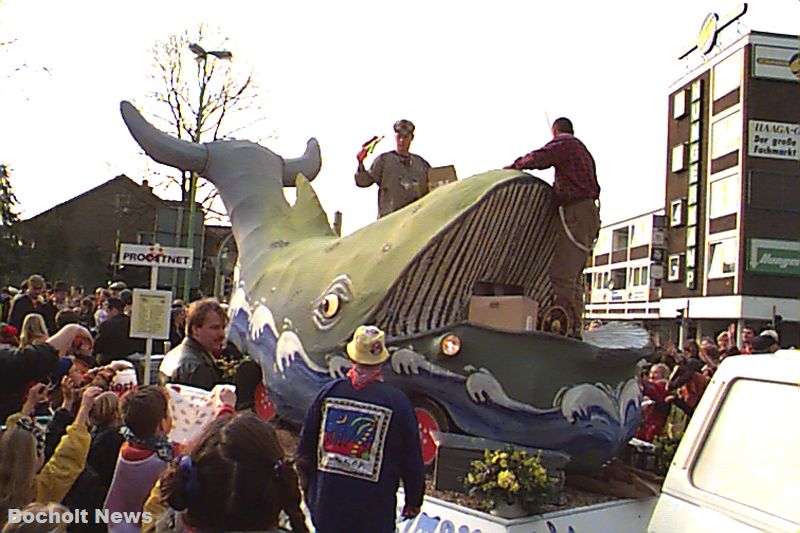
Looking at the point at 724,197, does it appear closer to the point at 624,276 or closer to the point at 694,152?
the point at 694,152

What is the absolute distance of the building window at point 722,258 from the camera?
3634 cm

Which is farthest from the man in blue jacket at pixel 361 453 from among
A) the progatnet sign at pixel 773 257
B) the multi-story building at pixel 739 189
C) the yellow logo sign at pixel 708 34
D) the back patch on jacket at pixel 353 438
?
the yellow logo sign at pixel 708 34

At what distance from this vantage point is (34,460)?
11.7ft

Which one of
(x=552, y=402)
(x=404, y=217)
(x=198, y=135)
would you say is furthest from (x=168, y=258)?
(x=198, y=135)

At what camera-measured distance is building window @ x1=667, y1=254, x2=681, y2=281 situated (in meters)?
41.2

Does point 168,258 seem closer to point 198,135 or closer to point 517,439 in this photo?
point 517,439

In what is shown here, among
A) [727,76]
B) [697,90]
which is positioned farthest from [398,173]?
[697,90]

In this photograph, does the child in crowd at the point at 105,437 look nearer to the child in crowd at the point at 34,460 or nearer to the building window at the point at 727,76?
the child in crowd at the point at 34,460

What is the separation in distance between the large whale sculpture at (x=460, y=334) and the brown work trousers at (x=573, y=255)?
0.50 feet

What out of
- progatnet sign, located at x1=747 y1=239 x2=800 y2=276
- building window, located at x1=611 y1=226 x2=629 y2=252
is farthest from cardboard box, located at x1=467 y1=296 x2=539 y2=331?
building window, located at x1=611 y1=226 x2=629 y2=252

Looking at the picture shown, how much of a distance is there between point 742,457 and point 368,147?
23.2 feet

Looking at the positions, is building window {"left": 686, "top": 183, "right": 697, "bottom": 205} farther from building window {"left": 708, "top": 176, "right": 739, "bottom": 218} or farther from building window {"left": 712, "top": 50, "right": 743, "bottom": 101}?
building window {"left": 712, "top": 50, "right": 743, "bottom": 101}

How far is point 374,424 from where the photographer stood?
14.3 ft

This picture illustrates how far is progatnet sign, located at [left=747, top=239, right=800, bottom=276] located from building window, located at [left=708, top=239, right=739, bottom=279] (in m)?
0.74
